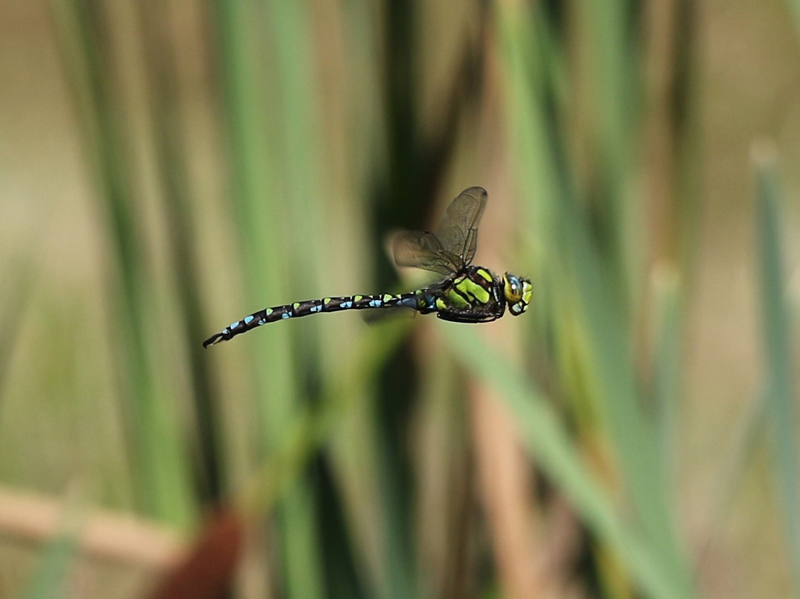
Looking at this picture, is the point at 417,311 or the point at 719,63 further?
the point at 719,63

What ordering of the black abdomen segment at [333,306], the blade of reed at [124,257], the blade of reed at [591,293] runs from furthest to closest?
the blade of reed at [124,257]
the blade of reed at [591,293]
the black abdomen segment at [333,306]

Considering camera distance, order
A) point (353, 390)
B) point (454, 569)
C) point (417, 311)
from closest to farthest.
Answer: point (417, 311) < point (353, 390) < point (454, 569)

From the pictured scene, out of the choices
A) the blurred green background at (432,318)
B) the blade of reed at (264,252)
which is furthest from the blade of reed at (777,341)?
the blade of reed at (264,252)

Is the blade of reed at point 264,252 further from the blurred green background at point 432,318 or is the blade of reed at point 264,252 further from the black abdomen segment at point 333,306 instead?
the black abdomen segment at point 333,306

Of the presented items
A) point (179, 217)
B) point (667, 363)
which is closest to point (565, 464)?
point (667, 363)

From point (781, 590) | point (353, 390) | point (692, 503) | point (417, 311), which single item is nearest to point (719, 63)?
point (692, 503)

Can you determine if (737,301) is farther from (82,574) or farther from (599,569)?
(82,574)

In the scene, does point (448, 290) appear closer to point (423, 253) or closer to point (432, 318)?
point (423, 253)
